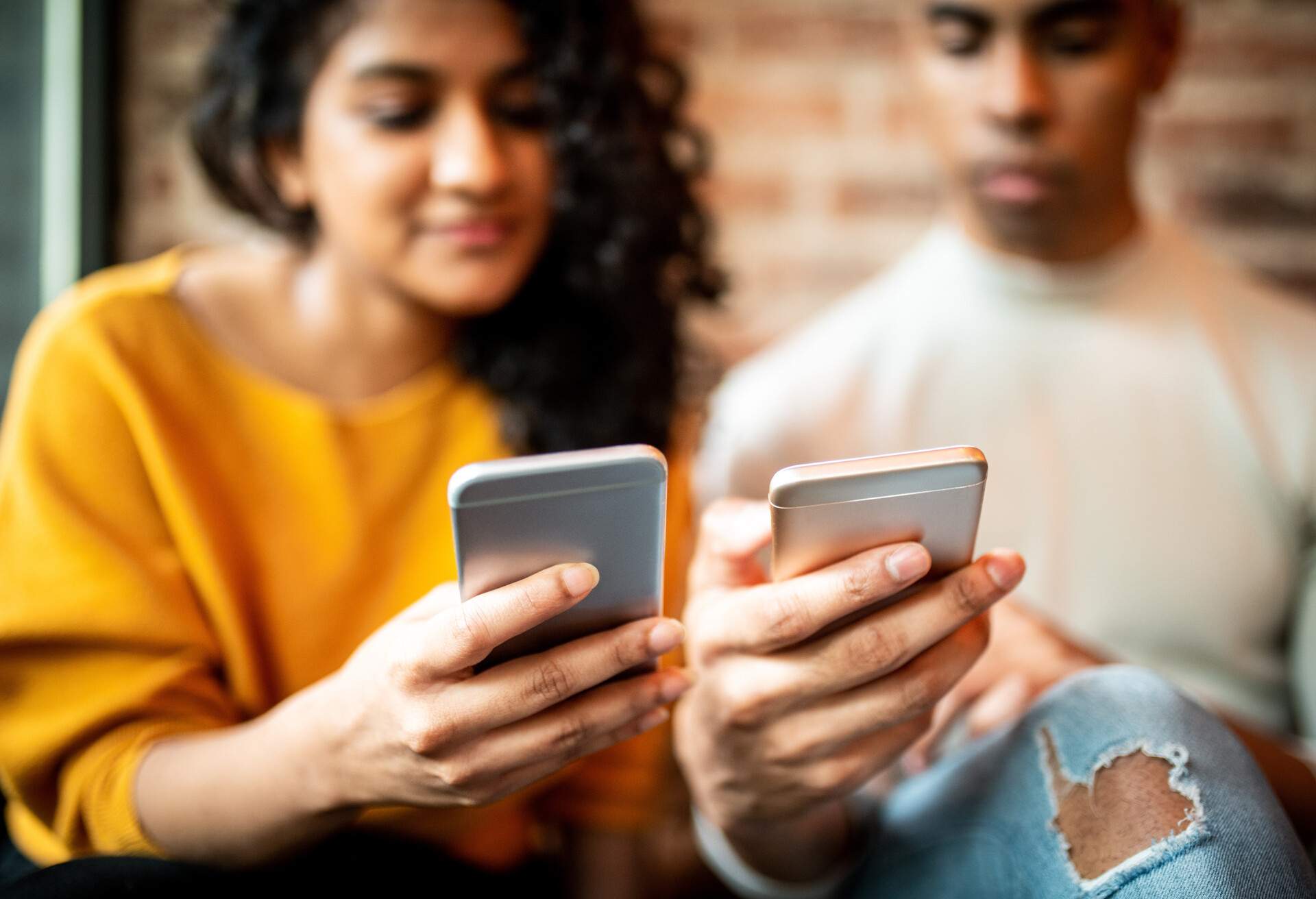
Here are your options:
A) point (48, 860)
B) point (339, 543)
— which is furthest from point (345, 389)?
point (48, 860)

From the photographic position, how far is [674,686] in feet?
2.02

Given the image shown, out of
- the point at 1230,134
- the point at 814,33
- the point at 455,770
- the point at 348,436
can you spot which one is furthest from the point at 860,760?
the point at 1230,134

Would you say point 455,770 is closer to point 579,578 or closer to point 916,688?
point 579,578

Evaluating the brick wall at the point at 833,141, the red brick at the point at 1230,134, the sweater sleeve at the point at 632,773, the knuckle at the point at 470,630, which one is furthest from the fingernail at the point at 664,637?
the red brick at the point at 1230,134

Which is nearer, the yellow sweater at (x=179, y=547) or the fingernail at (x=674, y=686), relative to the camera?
the fingernail at (x=674, y=686)

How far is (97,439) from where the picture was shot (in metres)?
0.78

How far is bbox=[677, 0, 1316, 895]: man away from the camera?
2.81ft

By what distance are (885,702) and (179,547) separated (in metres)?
0.58

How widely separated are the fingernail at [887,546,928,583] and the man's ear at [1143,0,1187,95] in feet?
2.76

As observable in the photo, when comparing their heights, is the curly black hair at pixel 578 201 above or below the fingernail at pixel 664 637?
above

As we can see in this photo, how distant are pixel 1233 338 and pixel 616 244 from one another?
27.4 inches

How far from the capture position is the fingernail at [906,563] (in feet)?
1.82

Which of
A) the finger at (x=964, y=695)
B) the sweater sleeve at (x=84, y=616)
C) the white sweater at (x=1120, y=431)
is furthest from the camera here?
the white sweater at (x=1120, y=431)

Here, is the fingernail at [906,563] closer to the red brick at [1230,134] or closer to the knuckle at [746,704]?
the knuckle at [746,704]
